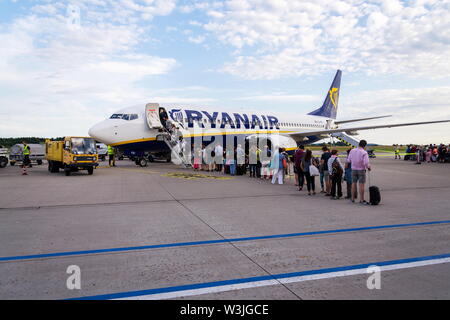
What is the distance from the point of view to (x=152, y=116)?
2184 centimetres

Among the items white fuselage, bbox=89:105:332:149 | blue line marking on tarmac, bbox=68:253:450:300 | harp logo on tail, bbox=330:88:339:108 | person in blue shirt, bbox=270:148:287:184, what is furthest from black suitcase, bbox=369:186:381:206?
harp logo on tail, bbox=330:88:339:108

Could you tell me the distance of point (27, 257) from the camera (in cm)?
489

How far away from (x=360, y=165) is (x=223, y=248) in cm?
594

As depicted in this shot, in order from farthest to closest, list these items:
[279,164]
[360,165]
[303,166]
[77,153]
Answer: [77,153] → [279,164] → [303,166] → [360,165]

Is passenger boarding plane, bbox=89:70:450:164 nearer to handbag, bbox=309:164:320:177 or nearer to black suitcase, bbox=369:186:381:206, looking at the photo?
handbag, bbox=309:164:320:177

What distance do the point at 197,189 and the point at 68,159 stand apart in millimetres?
8788

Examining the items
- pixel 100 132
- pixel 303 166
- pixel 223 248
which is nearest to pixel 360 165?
pixel 303 166

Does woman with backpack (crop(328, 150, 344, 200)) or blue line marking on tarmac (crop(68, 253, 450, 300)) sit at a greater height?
woman with backpack (crop(328, 150, 344, 200))

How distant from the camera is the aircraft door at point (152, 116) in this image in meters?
21.7

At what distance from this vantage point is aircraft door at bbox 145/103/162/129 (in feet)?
71.2

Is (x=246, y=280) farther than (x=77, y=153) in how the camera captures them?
No

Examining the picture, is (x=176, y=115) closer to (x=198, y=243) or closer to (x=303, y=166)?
(x=303, y=166)

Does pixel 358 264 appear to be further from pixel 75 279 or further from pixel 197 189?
pixel 197 189

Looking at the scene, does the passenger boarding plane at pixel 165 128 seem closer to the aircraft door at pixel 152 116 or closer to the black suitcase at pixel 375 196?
the aircraft door at pixel 152 116
